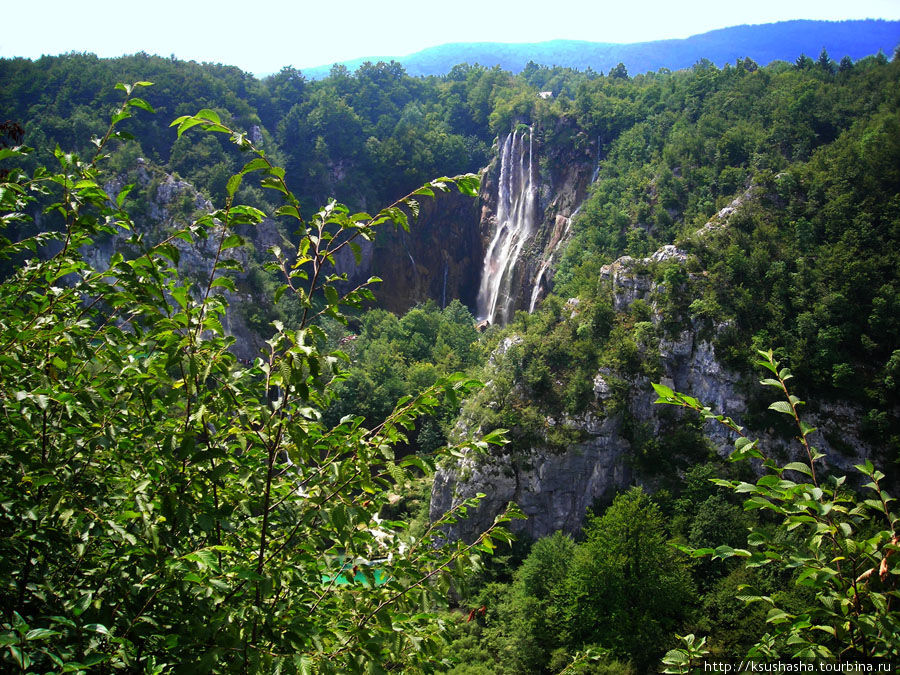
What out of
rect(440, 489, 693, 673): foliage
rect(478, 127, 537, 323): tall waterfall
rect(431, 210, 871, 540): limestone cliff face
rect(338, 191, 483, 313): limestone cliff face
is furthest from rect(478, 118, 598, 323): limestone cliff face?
rect(440, 489, 693, 673): foliage

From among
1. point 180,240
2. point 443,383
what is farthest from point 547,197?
point 443,383

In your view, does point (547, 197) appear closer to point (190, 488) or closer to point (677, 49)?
point (190, 488)

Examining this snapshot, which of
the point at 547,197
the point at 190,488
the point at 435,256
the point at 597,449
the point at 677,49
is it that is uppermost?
the point at 677,49

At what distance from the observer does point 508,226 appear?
51844mm

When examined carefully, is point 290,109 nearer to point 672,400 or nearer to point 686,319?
point 686,319

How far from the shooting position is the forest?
10.9 ft

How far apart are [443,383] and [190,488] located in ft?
5.51

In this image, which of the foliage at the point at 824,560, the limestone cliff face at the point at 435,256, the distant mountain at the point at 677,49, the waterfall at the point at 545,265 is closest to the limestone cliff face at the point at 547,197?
the waterfall at the point at 545,265

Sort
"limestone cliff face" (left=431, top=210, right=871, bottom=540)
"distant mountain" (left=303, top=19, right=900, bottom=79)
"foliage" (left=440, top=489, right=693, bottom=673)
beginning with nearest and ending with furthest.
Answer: "foliage" (left=440, top=489, right=693, bottom=673)
"limestone cliff face" (left=431, top=210, right=871, bottom=540)
"distant mountain" (left=303, top=19, right=900, bottom=79)

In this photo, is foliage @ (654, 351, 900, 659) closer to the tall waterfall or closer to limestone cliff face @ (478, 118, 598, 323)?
limestone cliff face @ (478, 118, 598, 323)

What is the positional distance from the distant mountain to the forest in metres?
64.9

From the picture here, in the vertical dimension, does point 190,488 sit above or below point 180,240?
above

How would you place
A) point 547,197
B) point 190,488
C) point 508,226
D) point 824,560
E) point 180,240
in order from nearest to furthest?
point 824,560 < point 190,488 < point 180,240 < point 547,197 < point 508,226

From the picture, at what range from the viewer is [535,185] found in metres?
49.7
